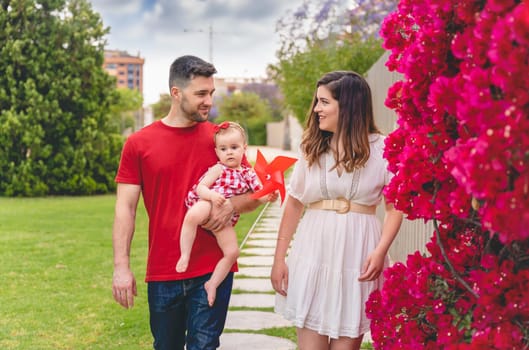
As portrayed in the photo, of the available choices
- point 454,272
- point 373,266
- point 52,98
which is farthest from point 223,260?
point 52,98

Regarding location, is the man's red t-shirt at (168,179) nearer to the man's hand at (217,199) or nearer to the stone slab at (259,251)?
the man's hand at (217,199)

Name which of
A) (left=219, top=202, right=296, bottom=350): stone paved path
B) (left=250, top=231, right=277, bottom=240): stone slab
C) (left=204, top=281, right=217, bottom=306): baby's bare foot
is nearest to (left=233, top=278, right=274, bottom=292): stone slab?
(left=219, top=202, right=296, bottom=350): stone paved path

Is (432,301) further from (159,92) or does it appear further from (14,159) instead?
(159,92)

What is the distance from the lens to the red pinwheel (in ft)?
11.5

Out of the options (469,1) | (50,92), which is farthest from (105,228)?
(469,1)

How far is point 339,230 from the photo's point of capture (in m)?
3.45

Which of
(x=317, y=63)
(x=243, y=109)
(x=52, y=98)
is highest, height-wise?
(x=243, y=109)

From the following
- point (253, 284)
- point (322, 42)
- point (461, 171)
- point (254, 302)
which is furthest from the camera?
point (322, 42)

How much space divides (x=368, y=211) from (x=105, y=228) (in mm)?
9321

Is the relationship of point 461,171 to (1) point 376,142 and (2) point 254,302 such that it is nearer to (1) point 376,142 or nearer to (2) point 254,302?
(1) point 376,142

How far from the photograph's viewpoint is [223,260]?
3473mm

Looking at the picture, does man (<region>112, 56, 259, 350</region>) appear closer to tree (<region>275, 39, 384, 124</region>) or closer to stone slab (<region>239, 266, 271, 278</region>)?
stone slab (<region>239, 266, 271, 278</region>)

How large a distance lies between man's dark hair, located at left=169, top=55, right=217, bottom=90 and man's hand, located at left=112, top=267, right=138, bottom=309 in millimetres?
888

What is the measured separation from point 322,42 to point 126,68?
154488mm
